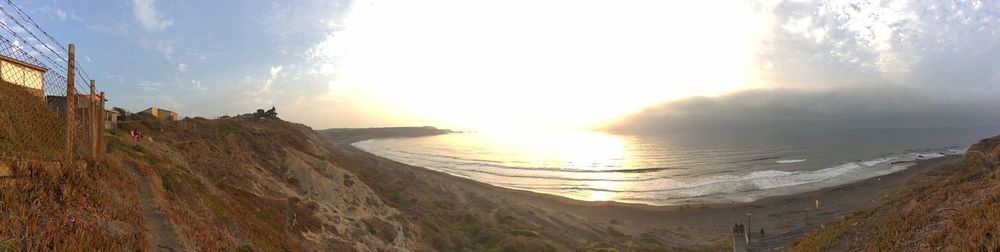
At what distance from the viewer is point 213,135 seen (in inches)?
1417

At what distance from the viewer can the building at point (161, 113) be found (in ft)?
142

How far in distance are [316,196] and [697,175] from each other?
65.4 metres

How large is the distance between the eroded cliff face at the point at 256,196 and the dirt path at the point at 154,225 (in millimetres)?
324

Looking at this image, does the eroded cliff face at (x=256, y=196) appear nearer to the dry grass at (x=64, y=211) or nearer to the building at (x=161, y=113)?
the dry grass at (x=64, y=211)

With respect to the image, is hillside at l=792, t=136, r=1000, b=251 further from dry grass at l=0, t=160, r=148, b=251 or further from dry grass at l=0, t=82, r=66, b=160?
dry grass at l=0, t=82, r=66, b=160

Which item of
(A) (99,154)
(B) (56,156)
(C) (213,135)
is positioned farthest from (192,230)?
(C) (213,135)

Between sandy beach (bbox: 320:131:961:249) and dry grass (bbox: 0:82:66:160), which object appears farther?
sandy beach (bbox: 320:131:961:249)

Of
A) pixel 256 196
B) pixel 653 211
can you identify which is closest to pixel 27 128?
pixel 256 196

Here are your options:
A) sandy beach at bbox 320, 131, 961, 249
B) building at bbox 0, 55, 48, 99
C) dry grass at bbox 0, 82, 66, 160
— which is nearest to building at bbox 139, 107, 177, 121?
sandy beach at bbox 320, 131, 961, 249

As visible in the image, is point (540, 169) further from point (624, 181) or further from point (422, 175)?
point (422, 175)

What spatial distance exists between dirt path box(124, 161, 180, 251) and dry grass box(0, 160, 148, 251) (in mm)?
408

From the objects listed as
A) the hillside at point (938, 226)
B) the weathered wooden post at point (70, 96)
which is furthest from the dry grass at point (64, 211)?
the hillside at point (938, 226)

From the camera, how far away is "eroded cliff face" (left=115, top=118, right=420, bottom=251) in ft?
46.5

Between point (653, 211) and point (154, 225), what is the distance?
4643 centimetres
